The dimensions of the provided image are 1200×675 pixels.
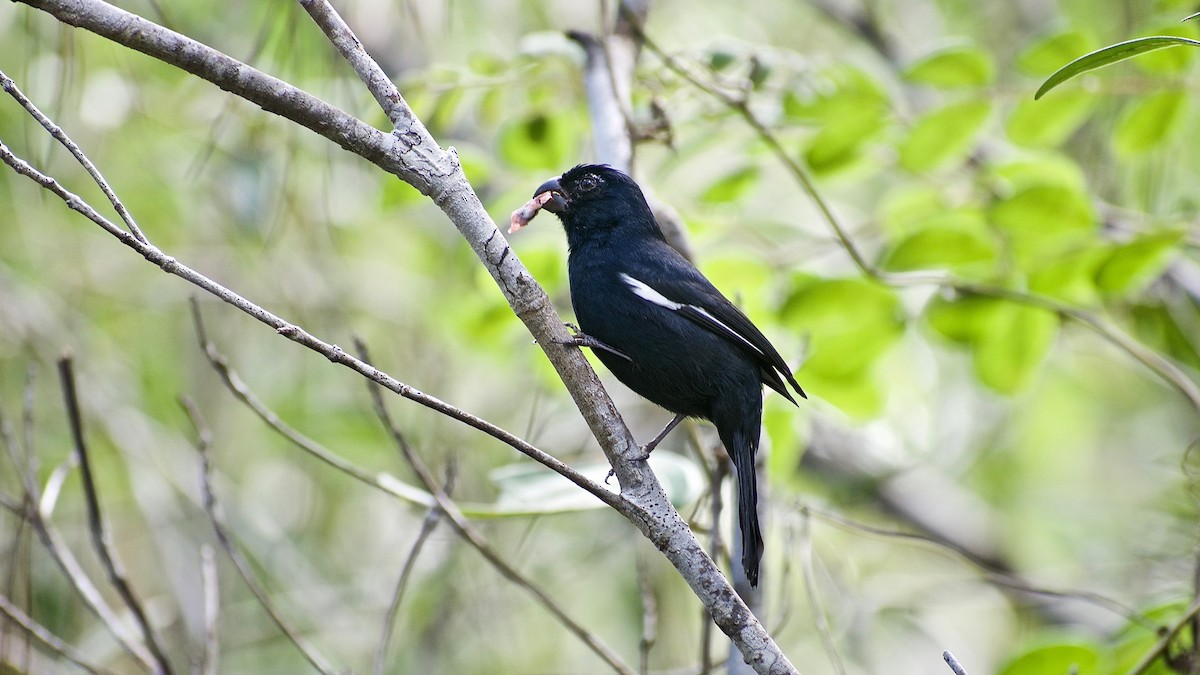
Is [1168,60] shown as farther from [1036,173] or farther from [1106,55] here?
[1106,55]

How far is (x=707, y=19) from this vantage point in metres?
6.53

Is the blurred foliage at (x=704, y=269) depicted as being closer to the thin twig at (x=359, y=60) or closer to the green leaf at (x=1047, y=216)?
the green leaf at (x=1047, y=216)

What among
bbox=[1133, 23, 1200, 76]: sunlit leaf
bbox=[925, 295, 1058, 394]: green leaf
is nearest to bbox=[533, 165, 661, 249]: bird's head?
bbox=[925, 295, 1058, 394]: green leaf

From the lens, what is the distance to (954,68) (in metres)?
3.48

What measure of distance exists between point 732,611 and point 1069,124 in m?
2.42

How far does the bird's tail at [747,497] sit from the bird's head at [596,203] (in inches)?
29.7

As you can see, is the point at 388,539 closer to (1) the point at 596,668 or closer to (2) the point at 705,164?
(1) the point at 596,668

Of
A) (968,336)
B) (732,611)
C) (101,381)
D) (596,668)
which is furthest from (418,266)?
(732,611)

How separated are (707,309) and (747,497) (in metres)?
0.57

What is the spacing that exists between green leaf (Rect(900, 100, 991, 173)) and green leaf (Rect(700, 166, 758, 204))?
0.53 meters

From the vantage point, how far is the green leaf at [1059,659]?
278cm

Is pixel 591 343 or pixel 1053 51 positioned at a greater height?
pixel 1053 51

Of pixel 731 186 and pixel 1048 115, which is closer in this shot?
pixel 1048 115

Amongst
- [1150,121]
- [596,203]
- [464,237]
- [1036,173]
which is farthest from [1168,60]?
[464,237]
